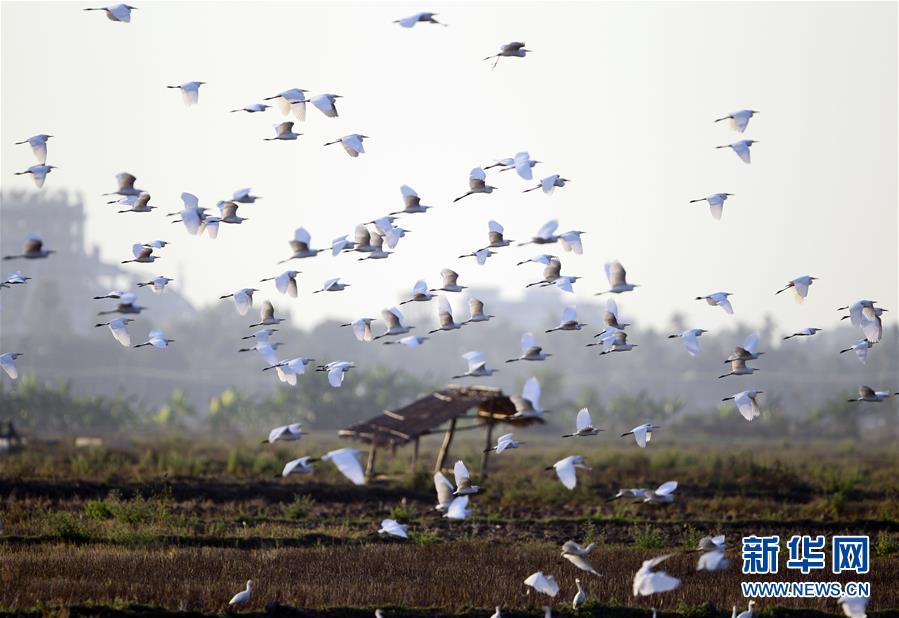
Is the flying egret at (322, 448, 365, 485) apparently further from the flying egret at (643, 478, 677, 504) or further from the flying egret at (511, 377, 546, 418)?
the flying egret at (643, 478, 677, 504)

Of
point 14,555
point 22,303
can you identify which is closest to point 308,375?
point 14,555

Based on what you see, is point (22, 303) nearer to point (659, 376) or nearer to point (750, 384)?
point (659, 376)

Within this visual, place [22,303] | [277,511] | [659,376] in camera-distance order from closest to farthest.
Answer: [277,511] → [659,376] → [22,303]

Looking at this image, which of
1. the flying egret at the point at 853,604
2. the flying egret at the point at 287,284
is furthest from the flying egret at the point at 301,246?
the flying egret at the point at 853,604

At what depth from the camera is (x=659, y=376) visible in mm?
82938

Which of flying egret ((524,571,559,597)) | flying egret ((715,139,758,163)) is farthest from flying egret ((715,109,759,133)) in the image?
flying egret ((524,571,559,597))

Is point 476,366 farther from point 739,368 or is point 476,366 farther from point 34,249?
point 34,249

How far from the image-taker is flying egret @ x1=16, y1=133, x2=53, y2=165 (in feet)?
46.0

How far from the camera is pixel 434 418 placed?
876 inches

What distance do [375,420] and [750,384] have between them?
189 ft

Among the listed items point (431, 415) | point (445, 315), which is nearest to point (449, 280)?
point (445, 315)

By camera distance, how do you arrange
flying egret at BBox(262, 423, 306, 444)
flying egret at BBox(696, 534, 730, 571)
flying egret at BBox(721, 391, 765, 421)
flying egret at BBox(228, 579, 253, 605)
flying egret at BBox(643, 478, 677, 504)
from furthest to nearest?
flying egret at BBox(721, 391, 765, 421) < flying egret at BBox(262, 423, 306, 444) < flying egret at BBox(643, 478, 677, 504) < flying egret at BBox(228, 579, 253, 605) < flying egret at BBox(696, 534, 730, 571)

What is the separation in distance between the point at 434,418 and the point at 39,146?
394 inches

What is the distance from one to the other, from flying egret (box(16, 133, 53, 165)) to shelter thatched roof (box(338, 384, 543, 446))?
354 inches
